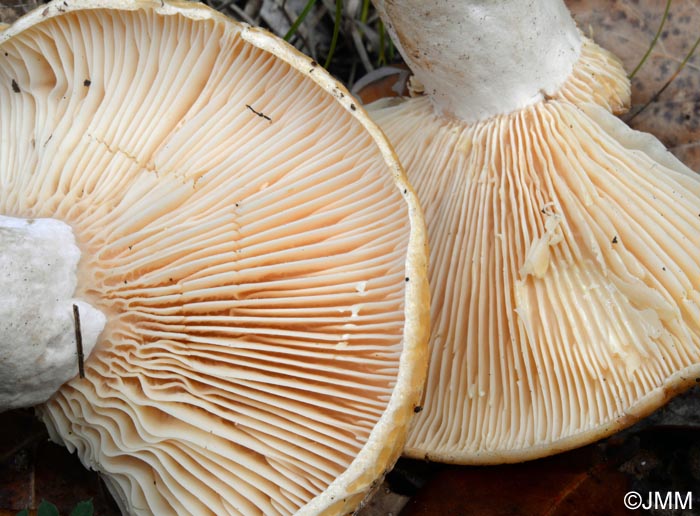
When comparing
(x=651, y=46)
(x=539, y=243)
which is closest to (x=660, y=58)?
(x=651, y=46)

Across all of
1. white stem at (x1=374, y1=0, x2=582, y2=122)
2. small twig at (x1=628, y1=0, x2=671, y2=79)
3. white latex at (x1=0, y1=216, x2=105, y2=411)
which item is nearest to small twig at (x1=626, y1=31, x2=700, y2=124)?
small twig at (x1=628, y1=0, x2=671, y2=79)

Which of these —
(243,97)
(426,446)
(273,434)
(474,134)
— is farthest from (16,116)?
(426,446)

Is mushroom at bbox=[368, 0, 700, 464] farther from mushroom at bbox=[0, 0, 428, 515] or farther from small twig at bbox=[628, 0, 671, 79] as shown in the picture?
mushroom at bbox=[0, 0, 428, 515]

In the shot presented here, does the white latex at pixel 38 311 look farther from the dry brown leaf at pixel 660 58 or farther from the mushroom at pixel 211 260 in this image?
the dry brown leaf at pixel 660 58

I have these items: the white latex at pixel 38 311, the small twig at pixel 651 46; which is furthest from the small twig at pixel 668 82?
the white latex at pixel 38 311

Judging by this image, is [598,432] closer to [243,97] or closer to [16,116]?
[243,97]

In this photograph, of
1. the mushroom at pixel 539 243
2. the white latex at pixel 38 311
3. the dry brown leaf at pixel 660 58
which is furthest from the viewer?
the dry brown leaf at pixel 660 58
